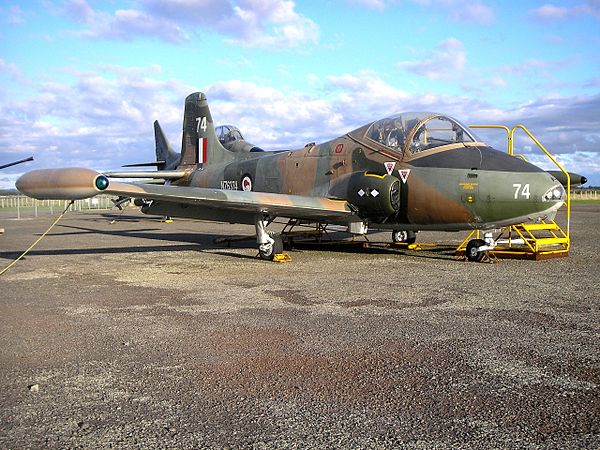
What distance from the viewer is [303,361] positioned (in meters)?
4.46

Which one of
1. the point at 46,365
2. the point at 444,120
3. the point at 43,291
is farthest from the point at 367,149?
the point at 46,365

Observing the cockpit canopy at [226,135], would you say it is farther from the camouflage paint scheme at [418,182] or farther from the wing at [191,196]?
the wing at [191,196]

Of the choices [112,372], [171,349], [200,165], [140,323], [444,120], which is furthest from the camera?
[200,165]

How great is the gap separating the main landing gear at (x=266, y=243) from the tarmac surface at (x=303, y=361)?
91.0 inches

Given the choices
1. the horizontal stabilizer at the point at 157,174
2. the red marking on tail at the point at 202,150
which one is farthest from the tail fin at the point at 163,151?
the red marking on tail at the point at 202,150

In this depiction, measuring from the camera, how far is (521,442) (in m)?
2.97

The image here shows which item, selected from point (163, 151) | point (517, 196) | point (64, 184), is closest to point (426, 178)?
point (517, 196)

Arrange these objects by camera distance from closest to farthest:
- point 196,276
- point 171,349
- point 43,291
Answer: point 171,349 → point 43,291 → point 196,276

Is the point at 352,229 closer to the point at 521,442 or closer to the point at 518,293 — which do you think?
the point at 518,293

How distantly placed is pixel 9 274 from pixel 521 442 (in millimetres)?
9359

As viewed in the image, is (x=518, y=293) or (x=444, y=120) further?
(x=444, y=120)

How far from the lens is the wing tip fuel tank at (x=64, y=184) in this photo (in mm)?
8398

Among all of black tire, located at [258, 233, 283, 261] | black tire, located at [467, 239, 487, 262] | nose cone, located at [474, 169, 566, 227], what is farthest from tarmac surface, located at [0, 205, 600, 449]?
black tire, located at [258, 233, 283, 261]

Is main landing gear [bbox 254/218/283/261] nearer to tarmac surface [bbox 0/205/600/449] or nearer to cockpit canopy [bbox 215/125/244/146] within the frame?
tarmac surface [bbox 0/205/600/449]
